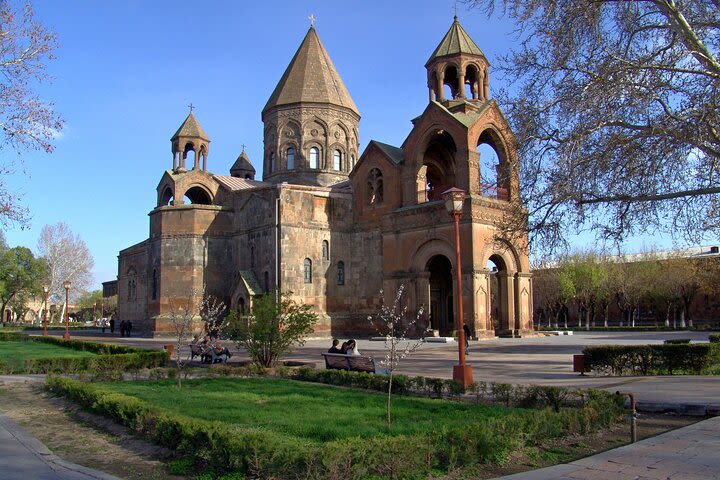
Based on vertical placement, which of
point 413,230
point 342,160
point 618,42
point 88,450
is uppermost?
point 342,160

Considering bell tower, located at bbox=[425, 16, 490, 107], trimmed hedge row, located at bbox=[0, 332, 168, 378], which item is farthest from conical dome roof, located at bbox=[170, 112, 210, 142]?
trimmed hedge row, located at bbox=[0, 332, 168, 378]

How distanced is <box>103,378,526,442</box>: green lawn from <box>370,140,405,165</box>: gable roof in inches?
813

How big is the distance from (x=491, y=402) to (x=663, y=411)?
9.14 ft

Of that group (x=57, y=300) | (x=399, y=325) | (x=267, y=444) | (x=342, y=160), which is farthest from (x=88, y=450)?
(x=57, y=300)

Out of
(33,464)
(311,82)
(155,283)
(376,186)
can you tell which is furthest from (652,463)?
(311,82)

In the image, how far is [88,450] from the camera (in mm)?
Result: 7836

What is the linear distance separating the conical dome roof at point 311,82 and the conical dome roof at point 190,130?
181 inches

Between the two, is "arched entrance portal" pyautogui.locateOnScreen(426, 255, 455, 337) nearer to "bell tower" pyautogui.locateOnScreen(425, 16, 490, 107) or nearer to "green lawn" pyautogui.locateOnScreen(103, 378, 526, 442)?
"bell tower" pyautogui.locateOnScreen(425, 16, 490, 107)

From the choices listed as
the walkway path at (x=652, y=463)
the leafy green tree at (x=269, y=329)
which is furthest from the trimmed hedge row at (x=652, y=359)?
the leafy green tree at (x=269, y=329)

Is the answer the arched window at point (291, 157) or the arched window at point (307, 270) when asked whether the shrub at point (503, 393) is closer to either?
the arched window at point (307, 270)

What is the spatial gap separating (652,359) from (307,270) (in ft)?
68.9

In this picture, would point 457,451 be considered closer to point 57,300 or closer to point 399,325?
point 399,325

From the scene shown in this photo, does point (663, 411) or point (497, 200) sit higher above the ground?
point (497, 200)

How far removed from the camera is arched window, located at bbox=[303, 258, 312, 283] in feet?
108
